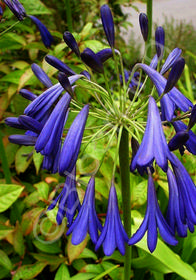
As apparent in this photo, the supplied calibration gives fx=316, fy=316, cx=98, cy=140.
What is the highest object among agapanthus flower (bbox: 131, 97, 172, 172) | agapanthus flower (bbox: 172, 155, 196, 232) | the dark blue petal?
the dark blue petal

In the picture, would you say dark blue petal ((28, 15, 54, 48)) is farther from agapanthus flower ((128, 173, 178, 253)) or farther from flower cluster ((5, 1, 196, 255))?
agapanthus flower ((128, 173, 178, 253))

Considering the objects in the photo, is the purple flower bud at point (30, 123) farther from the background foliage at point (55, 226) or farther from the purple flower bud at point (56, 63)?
the background foliage at point (55, 226)

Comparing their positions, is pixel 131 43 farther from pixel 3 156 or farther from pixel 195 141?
pixel 195 141

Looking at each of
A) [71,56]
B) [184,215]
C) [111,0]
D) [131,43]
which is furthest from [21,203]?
[131,43]

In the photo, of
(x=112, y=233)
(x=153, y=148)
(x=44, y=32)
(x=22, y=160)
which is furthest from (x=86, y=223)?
(x=22, y=160)

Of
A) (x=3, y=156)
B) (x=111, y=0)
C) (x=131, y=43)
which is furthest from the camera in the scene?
(x=131, y=43)

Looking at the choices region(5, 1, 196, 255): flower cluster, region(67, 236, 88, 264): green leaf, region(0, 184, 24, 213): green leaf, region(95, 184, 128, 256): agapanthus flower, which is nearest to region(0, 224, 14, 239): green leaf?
region(0, 184, 24, 213): green leaf

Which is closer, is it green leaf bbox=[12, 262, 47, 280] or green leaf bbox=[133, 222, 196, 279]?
green leaf bbox=[133, 222, 196, 279]
